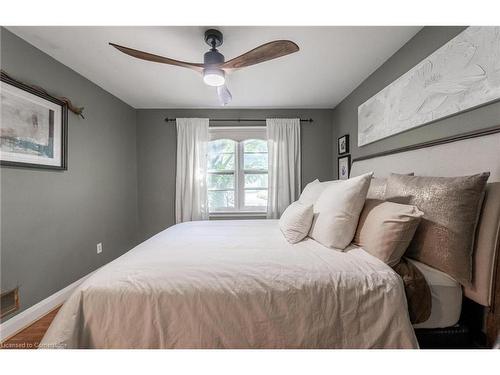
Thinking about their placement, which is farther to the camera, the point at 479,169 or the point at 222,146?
the point at 222,146

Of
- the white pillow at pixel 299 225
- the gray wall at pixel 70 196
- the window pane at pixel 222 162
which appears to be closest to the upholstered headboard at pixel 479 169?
the white pillow at pixel 299 225

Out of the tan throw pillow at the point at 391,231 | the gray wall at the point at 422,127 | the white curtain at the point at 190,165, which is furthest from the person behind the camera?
the white curtain at the point at 190,165

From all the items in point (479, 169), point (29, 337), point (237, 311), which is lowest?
point (29, 337)

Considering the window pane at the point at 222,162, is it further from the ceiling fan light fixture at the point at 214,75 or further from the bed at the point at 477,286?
the bed at the point at 477,286

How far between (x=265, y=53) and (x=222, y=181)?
2275 mm

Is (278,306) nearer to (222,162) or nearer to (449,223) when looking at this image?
(449,223)

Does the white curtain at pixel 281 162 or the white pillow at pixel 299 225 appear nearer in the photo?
the white pillow at pixel 299 225

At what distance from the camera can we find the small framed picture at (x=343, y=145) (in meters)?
2.84

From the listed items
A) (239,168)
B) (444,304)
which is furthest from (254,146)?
(444,304)

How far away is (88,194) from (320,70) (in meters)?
2.99

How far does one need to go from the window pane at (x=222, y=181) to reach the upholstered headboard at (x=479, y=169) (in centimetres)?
247

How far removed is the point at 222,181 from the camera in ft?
11.4

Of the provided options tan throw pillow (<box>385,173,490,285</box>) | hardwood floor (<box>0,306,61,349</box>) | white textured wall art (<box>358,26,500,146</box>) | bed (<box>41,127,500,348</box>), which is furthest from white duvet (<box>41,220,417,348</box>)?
white textured wall art (<box>358,26,500,146</box>)
